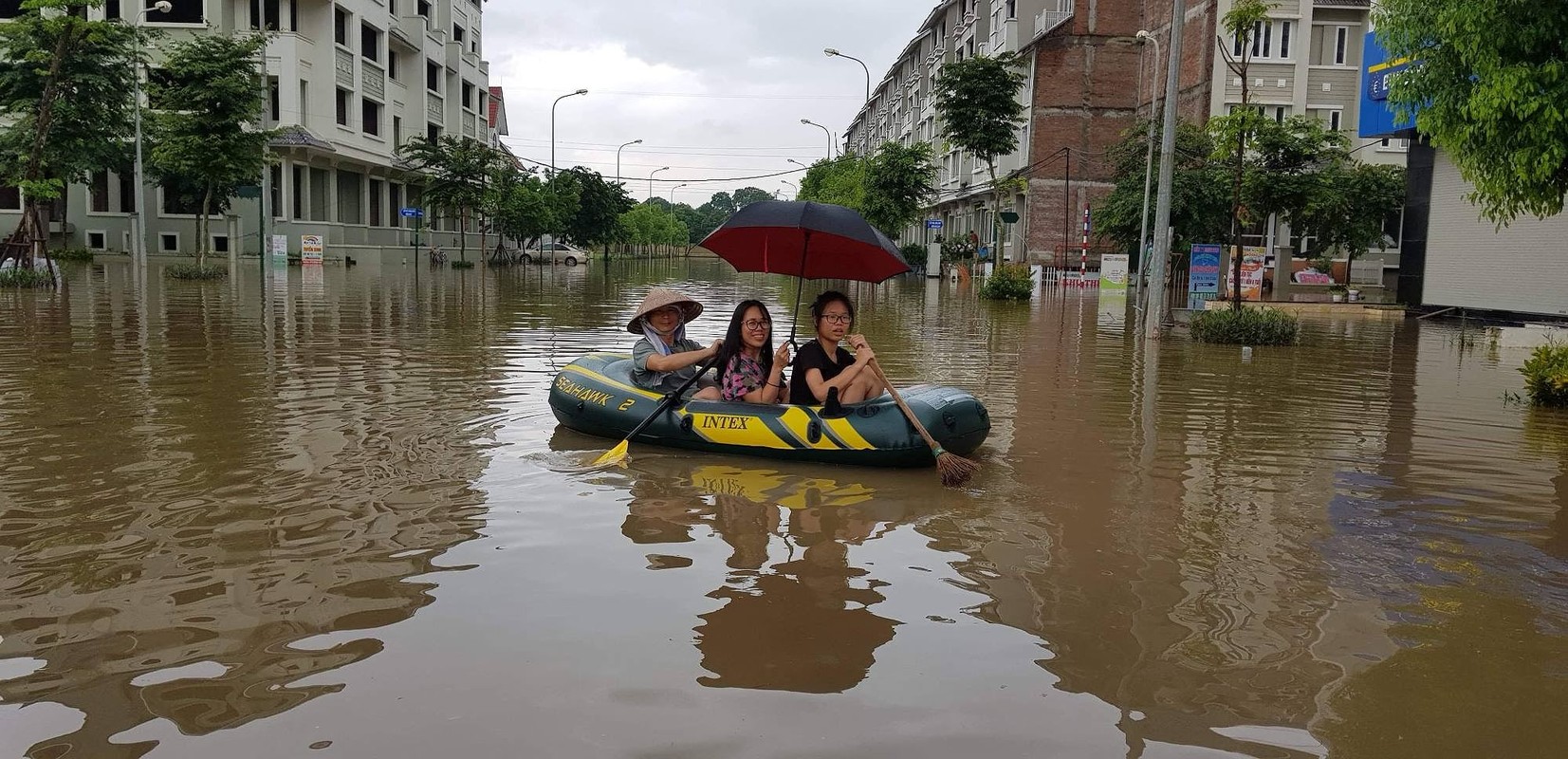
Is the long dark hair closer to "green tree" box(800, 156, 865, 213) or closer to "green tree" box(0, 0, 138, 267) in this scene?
"green tree" box(0, 0, 138, 267)

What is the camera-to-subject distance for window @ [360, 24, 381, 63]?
49438mm

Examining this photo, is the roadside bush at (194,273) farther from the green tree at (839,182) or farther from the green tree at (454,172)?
the green tree at (839,182)

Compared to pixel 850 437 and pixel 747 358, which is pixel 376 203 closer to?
pixel 747 358

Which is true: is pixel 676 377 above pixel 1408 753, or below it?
above

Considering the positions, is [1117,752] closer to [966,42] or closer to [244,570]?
[244,570]

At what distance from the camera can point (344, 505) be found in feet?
21.7

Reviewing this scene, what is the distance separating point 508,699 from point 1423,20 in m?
10.6

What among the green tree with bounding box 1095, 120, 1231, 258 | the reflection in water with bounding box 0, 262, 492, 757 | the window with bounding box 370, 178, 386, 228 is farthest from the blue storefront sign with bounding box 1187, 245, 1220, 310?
the window with bounding box 370, 178, 386, 228

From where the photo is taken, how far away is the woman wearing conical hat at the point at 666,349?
28.4 feet

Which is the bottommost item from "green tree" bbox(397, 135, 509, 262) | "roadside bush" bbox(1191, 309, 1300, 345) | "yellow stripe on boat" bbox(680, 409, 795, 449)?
"yellow stripe on boat" bbox(680, 409, 795, 449)

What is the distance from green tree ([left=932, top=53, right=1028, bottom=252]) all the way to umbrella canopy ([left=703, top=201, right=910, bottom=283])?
27204 millimetres

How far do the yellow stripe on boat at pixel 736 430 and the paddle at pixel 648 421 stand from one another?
0.67 feet

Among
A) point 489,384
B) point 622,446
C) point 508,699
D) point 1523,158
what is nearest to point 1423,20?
point 1523,158

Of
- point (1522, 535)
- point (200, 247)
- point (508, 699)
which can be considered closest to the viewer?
point (508, 699)
